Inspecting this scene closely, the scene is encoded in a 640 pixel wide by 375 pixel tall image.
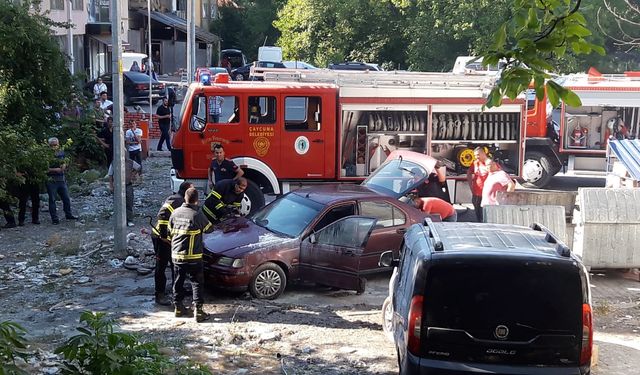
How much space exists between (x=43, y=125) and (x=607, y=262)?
11.0 m

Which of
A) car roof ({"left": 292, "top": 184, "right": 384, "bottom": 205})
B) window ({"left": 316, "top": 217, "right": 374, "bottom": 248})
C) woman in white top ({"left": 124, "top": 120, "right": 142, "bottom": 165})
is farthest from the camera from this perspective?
woman in white top ({"left": 124, "top": 120, "right": 142, "bottom": 165})

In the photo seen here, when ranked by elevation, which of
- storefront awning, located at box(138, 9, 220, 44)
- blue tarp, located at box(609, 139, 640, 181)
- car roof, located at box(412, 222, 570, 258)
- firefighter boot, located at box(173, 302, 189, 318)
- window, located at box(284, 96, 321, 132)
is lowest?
firefighter boot, located at box(173, 302, 189, 318)

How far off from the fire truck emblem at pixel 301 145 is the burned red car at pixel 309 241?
137 inches

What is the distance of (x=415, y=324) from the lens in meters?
6.09

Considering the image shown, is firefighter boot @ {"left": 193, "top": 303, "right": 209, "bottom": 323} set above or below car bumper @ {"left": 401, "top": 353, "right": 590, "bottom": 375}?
below

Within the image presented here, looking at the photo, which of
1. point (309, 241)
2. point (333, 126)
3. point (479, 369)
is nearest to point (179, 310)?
point (309, 241)

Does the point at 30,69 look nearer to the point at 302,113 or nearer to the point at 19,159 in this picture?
the point at 19,159

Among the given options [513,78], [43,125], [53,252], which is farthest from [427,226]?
[43,125]

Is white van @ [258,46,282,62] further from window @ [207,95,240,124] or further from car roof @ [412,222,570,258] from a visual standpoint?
car roof @ [412,222,570,258]

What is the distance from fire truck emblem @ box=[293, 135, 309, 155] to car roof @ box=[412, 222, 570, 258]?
7522 mm

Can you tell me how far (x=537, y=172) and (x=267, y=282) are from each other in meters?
10.2

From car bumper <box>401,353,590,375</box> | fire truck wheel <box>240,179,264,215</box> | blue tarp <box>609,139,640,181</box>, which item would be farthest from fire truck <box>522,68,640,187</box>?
car bumper <box>401,353,590,375</box>

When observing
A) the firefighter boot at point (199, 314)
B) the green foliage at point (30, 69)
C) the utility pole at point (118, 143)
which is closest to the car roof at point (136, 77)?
the green foliage at point (30, 69)

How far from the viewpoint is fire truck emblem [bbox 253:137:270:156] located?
14.5 metres
